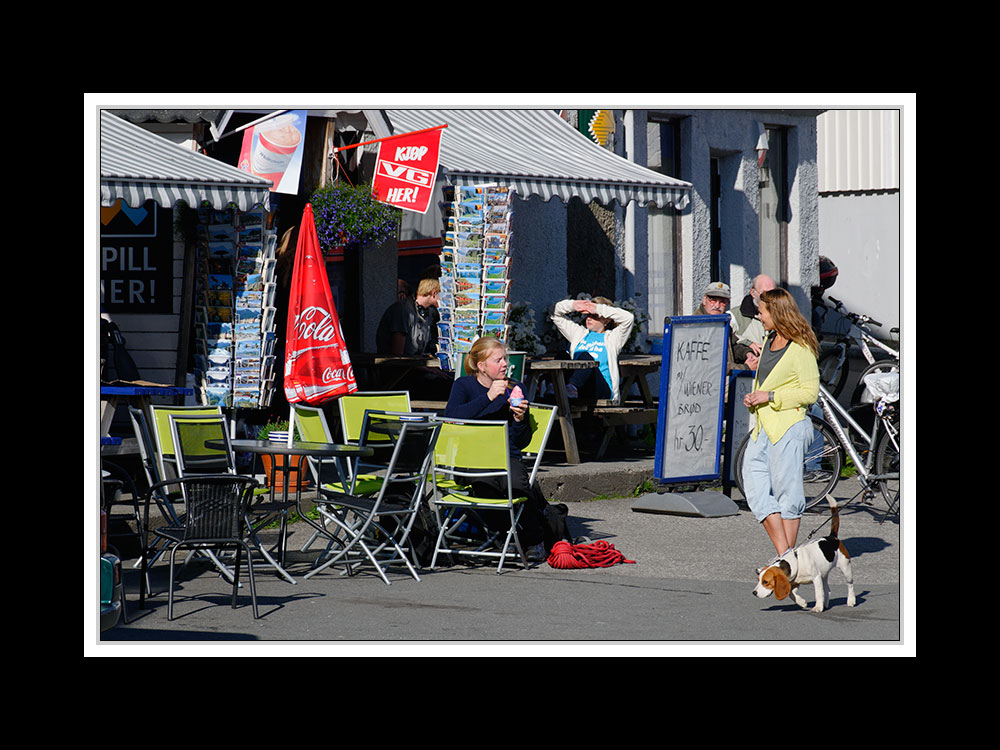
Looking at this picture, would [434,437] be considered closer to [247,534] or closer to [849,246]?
[247,534]

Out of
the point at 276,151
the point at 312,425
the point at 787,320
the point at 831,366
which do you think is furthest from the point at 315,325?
the point at 831,366

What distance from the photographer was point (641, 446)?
13.7m

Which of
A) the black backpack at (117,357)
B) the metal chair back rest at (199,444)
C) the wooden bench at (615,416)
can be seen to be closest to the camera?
the metal chair back rest at (199,444)

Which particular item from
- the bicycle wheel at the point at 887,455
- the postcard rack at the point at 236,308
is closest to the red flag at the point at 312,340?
the postcard rack at the point at 236,308

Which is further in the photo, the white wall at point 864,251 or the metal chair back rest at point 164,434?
the white wall at point 864,251

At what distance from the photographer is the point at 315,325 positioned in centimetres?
1064

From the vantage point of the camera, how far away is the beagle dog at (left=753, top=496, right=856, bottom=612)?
7270 millimetres

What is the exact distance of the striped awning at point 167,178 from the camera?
1023cm

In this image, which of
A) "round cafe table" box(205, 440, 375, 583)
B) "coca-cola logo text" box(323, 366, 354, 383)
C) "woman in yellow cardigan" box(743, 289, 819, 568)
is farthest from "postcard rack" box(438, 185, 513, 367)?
"woman in yellow cardigan" box(743, 289, 819, 568)

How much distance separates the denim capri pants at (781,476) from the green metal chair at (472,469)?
1.50 m

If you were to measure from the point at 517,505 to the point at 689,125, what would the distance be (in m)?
8.33

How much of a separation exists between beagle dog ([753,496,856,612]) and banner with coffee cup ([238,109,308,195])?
565 centimetres

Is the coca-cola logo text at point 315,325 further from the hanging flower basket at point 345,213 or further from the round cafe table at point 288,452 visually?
the round cafe table at point 288,452
